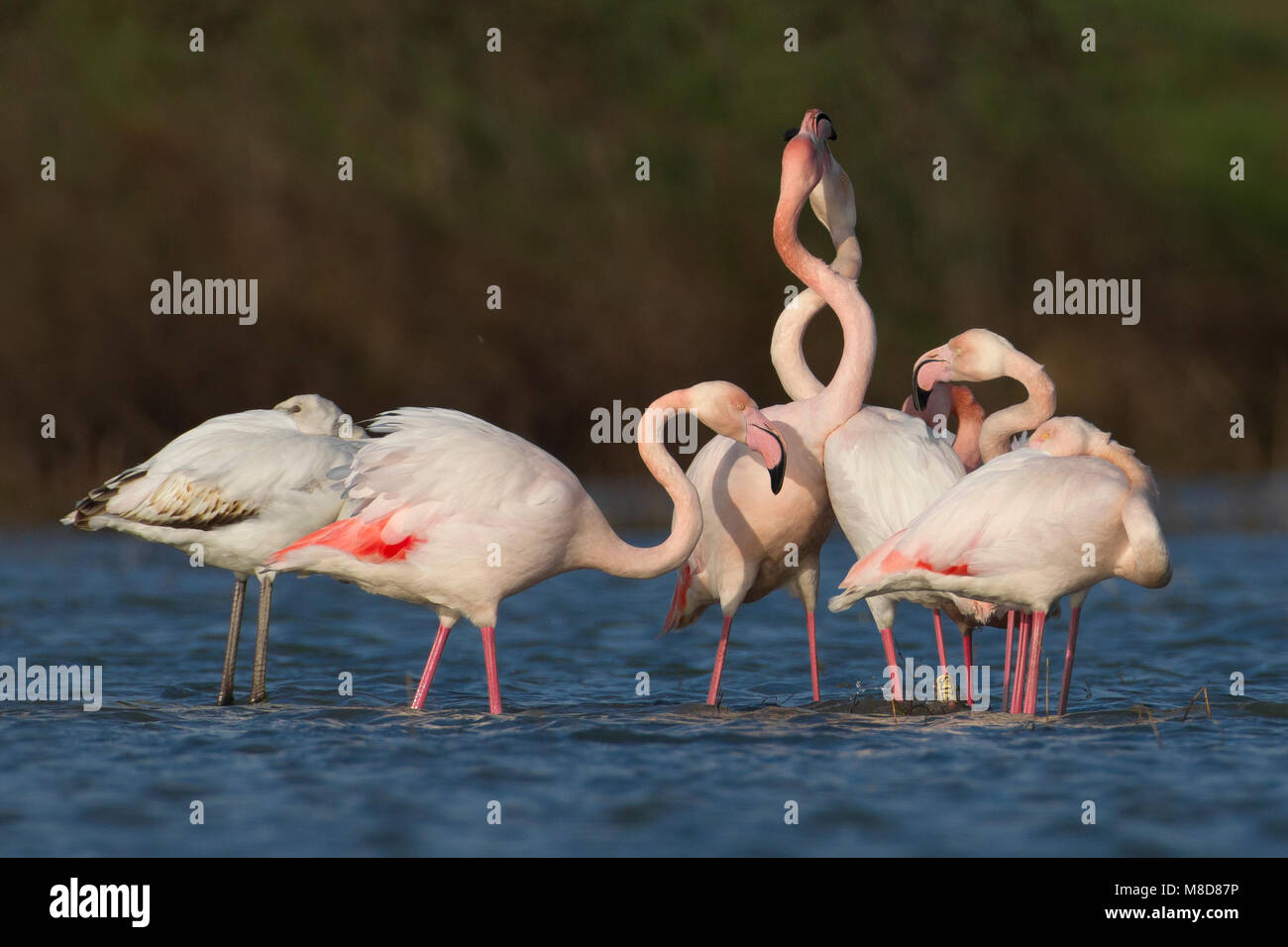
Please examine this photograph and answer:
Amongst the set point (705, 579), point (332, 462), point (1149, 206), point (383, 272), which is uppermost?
point (1149, 206)

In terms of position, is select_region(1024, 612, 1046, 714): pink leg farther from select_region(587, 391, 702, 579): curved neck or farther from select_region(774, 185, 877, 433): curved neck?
select_region(587, 391, 702, 579): curved neck

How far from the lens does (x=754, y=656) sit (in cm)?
1041

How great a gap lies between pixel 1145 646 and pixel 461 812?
5472 millimetres

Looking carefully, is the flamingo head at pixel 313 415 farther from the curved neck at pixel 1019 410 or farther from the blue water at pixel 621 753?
the curved neck at pixel 1019 410

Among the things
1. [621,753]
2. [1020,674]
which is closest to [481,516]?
[621,753]

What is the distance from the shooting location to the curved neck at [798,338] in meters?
8.29

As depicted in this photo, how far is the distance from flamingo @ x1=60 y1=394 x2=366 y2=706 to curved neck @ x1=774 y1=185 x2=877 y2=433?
6.83ft

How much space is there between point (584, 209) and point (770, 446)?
43.5 feet

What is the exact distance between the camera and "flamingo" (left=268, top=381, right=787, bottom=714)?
24.3 feet

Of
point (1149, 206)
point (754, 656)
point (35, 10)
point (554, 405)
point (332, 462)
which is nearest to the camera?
point (332, 462)

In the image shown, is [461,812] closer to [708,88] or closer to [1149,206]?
[1149,206]

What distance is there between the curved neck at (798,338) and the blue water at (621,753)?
139cm

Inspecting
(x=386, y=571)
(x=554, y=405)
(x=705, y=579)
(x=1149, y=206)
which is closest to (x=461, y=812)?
(x=386, y=571)

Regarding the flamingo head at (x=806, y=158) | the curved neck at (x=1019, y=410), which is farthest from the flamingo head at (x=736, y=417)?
the flamingo head at (x=806, y=158)
